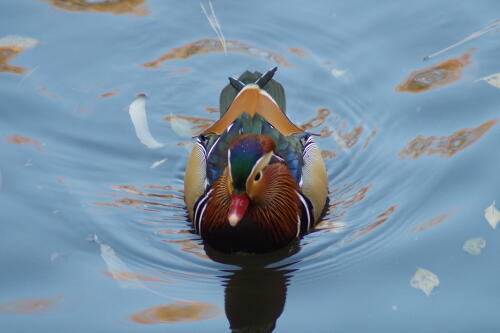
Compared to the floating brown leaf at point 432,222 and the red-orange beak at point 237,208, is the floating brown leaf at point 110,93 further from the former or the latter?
the floating brown leaf at point 432,222

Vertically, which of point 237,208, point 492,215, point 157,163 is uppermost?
point 237,208

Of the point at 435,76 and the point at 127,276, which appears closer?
the point at 127,276

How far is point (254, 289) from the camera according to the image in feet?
19.4

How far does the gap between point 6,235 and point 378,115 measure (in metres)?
3.17

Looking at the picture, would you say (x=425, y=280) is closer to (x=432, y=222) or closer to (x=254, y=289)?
(x=432, y=222)

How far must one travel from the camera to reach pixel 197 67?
8016 millimetres

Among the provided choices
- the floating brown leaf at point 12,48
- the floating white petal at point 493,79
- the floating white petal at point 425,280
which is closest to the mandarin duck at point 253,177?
the floating white petal at point 425,280

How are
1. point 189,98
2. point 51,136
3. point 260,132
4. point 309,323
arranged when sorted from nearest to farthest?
1. point 309,323
2. point 260,132
3. point 51,136
4. point 189,98

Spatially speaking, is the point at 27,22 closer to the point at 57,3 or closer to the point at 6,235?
the point at 57,3

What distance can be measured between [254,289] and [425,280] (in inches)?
43.8

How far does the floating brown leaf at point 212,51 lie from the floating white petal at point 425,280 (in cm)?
278

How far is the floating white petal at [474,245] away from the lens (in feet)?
19.9

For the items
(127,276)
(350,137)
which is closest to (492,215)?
(350,137)

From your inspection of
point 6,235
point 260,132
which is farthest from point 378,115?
point 6,235
